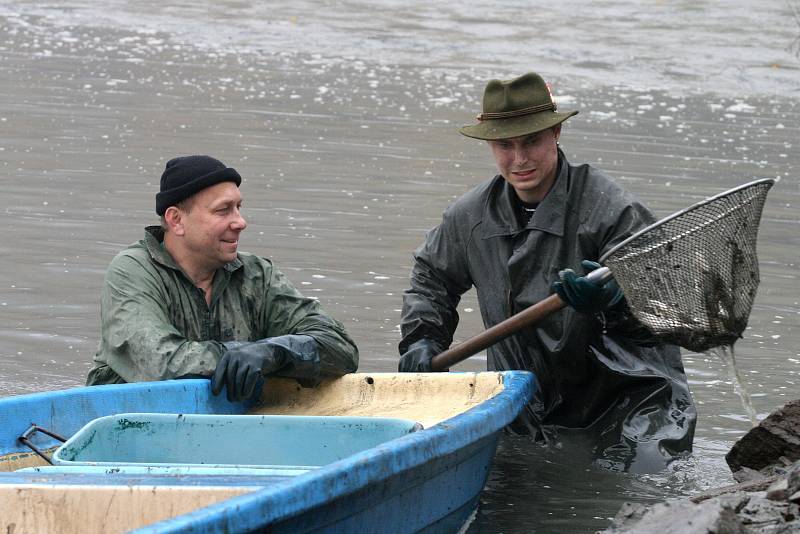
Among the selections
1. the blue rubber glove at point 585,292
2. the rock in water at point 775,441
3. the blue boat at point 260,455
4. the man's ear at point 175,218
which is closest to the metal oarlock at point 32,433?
the blue boat at point 260,455

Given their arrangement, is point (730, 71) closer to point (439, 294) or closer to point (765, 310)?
point (765, 310)

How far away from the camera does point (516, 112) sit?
5.97 m

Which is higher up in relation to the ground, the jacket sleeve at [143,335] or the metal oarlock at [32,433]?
the jacket sleeve at [143,335]

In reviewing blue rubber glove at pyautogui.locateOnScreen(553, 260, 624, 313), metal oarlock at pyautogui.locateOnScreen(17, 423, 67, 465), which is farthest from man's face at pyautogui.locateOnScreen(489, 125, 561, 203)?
metal oarlock at pyautogui.locateOnScreen(17, 423, 67, 465)

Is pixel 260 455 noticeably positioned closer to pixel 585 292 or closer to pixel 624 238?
pixel 585 292

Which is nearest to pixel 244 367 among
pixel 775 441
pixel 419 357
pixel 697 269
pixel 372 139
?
pixel 419 357

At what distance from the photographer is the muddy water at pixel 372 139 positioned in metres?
7.98

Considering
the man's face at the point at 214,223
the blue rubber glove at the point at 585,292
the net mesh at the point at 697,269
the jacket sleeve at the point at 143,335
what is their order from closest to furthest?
the net mesh at the point at 697,269 → the blue rubber glove at the point at 585,292 → the jacket sleeve at the point at 143,335 → the man's face at the point at 214,223

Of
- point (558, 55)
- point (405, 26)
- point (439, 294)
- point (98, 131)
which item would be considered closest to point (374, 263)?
point (439, 294)

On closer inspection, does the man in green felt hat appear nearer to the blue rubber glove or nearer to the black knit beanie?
the blue rubber glove

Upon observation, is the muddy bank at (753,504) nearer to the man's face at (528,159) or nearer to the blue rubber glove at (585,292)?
the blue rubber glove at (585,292)

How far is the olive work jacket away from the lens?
237 inches

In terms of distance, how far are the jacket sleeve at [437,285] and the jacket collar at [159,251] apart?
860 mm

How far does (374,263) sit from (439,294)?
3.71 m
